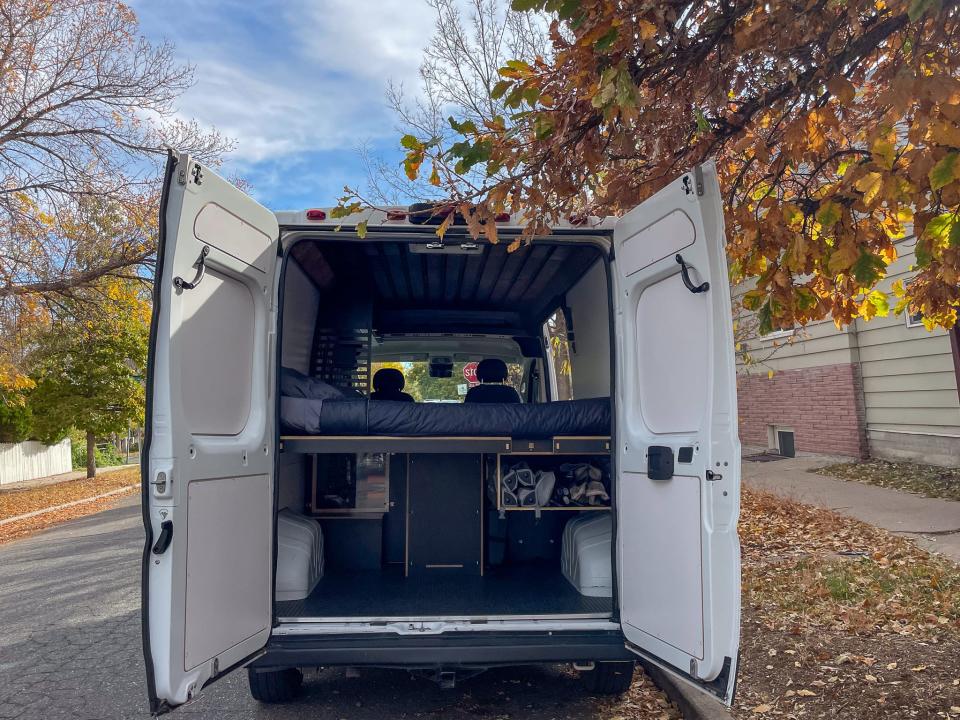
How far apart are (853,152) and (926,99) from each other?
1.08 meters

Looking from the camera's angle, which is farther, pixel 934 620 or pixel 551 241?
pixel 934 620

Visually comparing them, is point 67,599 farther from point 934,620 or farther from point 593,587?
point 934,620

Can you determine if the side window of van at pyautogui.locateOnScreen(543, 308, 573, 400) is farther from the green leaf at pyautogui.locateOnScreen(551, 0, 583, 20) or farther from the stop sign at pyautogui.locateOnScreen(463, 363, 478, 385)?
the green leaf at pyautogui.locateOnScreen(551, 0, 583, 20)

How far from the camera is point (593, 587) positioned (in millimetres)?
4059

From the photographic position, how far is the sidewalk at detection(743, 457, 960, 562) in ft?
22.5

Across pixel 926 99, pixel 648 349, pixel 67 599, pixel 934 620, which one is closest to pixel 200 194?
pixel 648 349

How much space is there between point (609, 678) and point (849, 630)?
1.71 m

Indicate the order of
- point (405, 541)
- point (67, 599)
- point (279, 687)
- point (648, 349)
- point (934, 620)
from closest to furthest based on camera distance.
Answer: point (648, 349)
point (279, 687)
point (934, 620)
point (405, 541)
point (67, 599)

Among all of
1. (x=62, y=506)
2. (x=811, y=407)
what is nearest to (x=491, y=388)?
(x=811, y=407)

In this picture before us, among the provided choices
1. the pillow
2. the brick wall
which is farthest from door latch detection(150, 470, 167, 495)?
the brick wall

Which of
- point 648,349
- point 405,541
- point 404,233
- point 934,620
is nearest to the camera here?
point 648,349

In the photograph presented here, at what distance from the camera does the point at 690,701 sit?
12.6ft

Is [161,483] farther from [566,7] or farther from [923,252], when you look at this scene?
[923,252]

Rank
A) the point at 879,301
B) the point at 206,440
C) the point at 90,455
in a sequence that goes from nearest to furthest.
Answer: the point at 206,440, the point at 879,301, the point at 90,455
